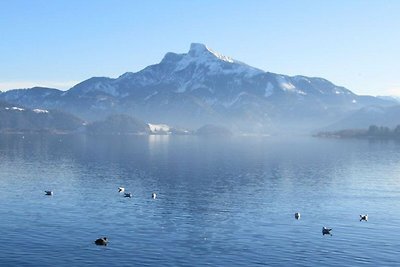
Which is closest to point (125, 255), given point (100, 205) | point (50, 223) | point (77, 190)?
point (50, 223)

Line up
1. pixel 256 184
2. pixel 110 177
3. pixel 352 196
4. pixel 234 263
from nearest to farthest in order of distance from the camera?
1. pixel 234 263
2. pixel 352 196
3. pixel 256 184
4. pixel 110 177

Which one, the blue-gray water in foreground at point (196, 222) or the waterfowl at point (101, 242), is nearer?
the blue-gray water in foreground at point (196, 222)

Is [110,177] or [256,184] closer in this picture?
[256,184]

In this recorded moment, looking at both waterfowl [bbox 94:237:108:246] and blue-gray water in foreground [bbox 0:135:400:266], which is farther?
waterfowl [bbox 94:237:108:246]

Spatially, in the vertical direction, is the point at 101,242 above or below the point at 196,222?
below

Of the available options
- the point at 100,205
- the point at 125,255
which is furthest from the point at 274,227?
the point at 100,205

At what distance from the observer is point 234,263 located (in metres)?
81.7

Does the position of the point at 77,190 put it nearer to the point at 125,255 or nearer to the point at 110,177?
the point at 110,177

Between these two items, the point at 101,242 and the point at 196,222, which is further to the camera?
the point at 196,222

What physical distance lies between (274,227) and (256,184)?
6632 centimetres

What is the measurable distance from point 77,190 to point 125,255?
2786 inches

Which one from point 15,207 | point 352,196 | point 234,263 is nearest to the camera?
point 234,263

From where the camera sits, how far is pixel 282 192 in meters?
156

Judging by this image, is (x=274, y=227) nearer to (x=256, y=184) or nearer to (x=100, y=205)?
(x=100, y=205)
